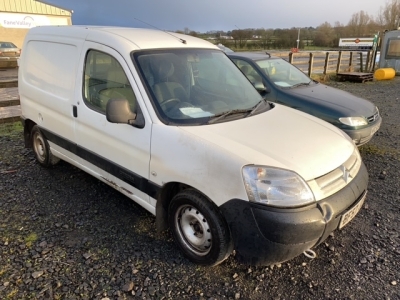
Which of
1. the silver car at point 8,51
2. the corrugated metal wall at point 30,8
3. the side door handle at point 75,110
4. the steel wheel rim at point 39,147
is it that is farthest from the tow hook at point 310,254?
the corrugated metal wall at point 30,8

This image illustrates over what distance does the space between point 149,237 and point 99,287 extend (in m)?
0.73

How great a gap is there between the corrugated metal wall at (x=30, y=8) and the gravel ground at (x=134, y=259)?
28811 mm

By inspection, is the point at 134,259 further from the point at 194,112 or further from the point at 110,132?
the point at 194,112

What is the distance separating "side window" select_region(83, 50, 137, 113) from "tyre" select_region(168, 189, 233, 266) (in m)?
1.00

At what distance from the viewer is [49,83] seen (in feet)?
12.7

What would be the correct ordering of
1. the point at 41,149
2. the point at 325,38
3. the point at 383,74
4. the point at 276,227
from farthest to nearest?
1. the point at 325,38
2. the point at 383,74
3. the point at 41,149
4. the point at 276,227

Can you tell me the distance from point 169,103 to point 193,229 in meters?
1.14

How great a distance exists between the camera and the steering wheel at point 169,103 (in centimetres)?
282

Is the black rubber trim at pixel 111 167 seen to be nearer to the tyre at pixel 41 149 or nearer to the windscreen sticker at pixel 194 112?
the tyre at pixel 41 149

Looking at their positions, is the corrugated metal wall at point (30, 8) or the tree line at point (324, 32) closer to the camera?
the corrugated metal wall at point (30, 8)

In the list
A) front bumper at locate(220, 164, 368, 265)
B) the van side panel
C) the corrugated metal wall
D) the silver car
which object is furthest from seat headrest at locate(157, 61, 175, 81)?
the corrugated metal wall

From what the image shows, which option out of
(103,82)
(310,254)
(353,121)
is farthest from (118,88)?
(353,121)

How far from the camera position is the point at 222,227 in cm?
247

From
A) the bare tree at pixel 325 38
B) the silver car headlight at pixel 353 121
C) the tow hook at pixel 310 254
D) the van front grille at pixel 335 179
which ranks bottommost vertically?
the tow hook at pixel 310 254
